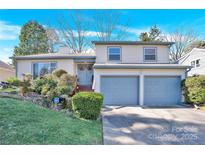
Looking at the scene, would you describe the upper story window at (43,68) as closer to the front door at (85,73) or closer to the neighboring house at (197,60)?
the front door at (85,73)

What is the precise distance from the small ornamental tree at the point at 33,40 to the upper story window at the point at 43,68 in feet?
24.4

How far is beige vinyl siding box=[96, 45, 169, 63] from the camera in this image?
1639cm

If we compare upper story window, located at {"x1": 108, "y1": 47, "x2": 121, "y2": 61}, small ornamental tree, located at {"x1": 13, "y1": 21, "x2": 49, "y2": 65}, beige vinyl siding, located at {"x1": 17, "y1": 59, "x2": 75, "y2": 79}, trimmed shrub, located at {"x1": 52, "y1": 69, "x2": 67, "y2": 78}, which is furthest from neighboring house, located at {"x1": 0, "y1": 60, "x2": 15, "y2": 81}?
upper story window, located at {"x1": 108, "y1": 47, "x2": 121, "y2": 61}

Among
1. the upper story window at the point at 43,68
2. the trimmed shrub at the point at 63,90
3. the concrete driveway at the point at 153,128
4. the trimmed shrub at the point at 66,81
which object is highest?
the upper story window at the point at 43,68

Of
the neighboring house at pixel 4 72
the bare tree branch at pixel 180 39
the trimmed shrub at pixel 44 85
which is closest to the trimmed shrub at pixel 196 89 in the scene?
the trimmed shrub at pixel 44 85

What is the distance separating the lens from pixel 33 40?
24656 millimetres

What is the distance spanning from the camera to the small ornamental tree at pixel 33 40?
23.8 meters

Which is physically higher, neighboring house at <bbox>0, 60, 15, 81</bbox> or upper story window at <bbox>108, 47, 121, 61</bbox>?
upper story window at <bbox>108, 47, 121, 61</bbox>

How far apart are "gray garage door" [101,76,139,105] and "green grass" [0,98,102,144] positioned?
4768mm

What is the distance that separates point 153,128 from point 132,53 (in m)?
9.47

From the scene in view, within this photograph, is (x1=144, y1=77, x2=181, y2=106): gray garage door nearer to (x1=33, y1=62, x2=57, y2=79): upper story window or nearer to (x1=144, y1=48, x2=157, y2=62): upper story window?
(x1=144, y1=48, x2=157, y2=62): upper story window
